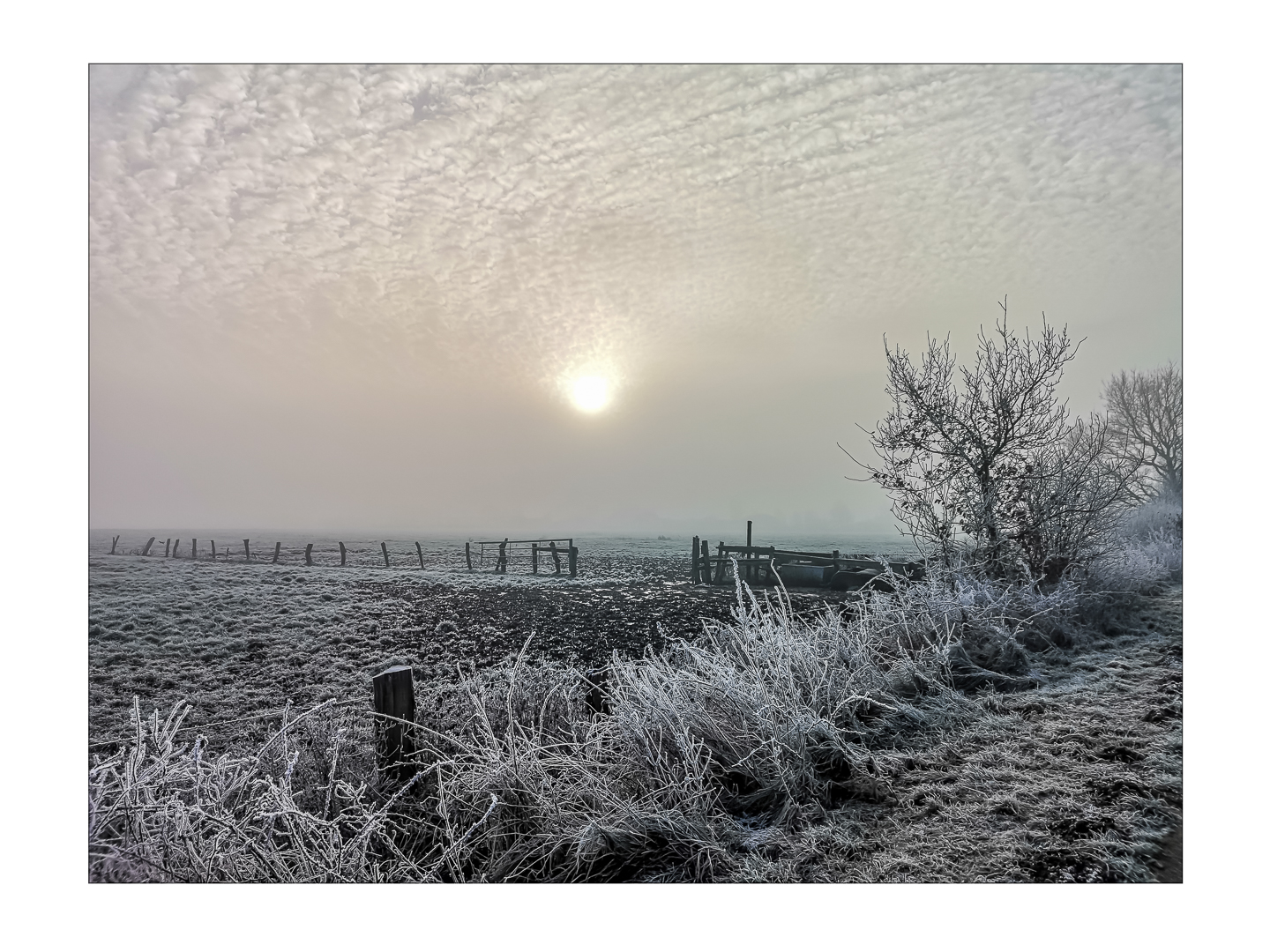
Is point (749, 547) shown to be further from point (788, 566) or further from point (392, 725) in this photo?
point (392, 725)

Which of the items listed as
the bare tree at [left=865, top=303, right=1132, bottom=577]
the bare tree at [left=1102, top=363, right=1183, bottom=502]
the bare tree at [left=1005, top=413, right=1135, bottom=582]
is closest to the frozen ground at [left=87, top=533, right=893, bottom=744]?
the bare tree at [left=865, top=303, right=1132, bottom=577]

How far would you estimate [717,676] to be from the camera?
3.20 m

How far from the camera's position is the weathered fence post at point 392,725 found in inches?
120

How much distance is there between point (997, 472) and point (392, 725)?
4.77 metres

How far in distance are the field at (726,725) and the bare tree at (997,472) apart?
589 mm

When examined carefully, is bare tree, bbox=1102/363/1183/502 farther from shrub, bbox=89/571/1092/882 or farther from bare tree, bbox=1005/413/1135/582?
shrub, bbox=89/571/1092/882

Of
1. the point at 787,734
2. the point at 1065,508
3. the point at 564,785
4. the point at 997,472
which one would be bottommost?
the point at 564,785

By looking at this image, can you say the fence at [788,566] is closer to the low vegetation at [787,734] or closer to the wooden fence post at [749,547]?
the wooden fence post at [749,547]

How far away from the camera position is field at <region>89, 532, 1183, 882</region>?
2.53 metres

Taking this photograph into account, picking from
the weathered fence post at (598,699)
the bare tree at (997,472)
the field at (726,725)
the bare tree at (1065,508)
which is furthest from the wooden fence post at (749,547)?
the bare tree at (1065,508)

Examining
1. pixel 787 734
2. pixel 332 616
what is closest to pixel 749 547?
pixel 787 734

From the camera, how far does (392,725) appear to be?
9.98 feet
